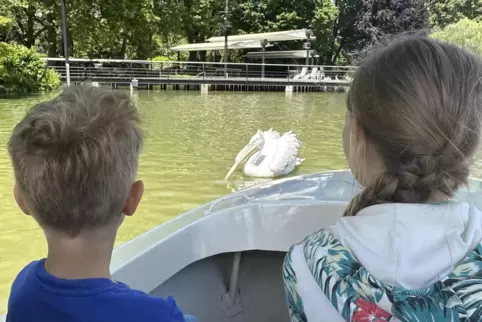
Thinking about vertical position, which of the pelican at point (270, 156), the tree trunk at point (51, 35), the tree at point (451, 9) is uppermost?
the tree at point (451, 9)

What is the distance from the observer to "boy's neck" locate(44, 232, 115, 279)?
94cm

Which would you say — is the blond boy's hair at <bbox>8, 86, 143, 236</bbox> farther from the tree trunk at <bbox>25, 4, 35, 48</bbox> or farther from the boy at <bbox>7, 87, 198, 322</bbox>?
the tree trunk at <bbox>25, 4, 35, 48</bbox>

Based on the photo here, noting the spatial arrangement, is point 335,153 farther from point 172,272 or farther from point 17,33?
point 17,33

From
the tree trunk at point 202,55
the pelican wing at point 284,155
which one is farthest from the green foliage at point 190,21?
the pelican wing at point 284,155

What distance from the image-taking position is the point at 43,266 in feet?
3.19

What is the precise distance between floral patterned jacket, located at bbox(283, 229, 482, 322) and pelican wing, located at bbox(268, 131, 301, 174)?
6369mm

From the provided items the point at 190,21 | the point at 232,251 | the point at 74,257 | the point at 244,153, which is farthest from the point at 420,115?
the point at 190,21

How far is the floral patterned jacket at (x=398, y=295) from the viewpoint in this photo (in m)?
0.93

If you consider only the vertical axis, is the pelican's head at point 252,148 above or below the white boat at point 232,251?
below

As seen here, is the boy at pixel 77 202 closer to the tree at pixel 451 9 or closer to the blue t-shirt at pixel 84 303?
the blue t-shirt at pixel 84 303

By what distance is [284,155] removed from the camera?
7.42 meters

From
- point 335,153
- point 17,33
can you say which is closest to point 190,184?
point 335,153

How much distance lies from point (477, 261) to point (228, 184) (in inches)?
256

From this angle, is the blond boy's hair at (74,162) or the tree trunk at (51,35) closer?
the blond boy's hair at (74,162)
